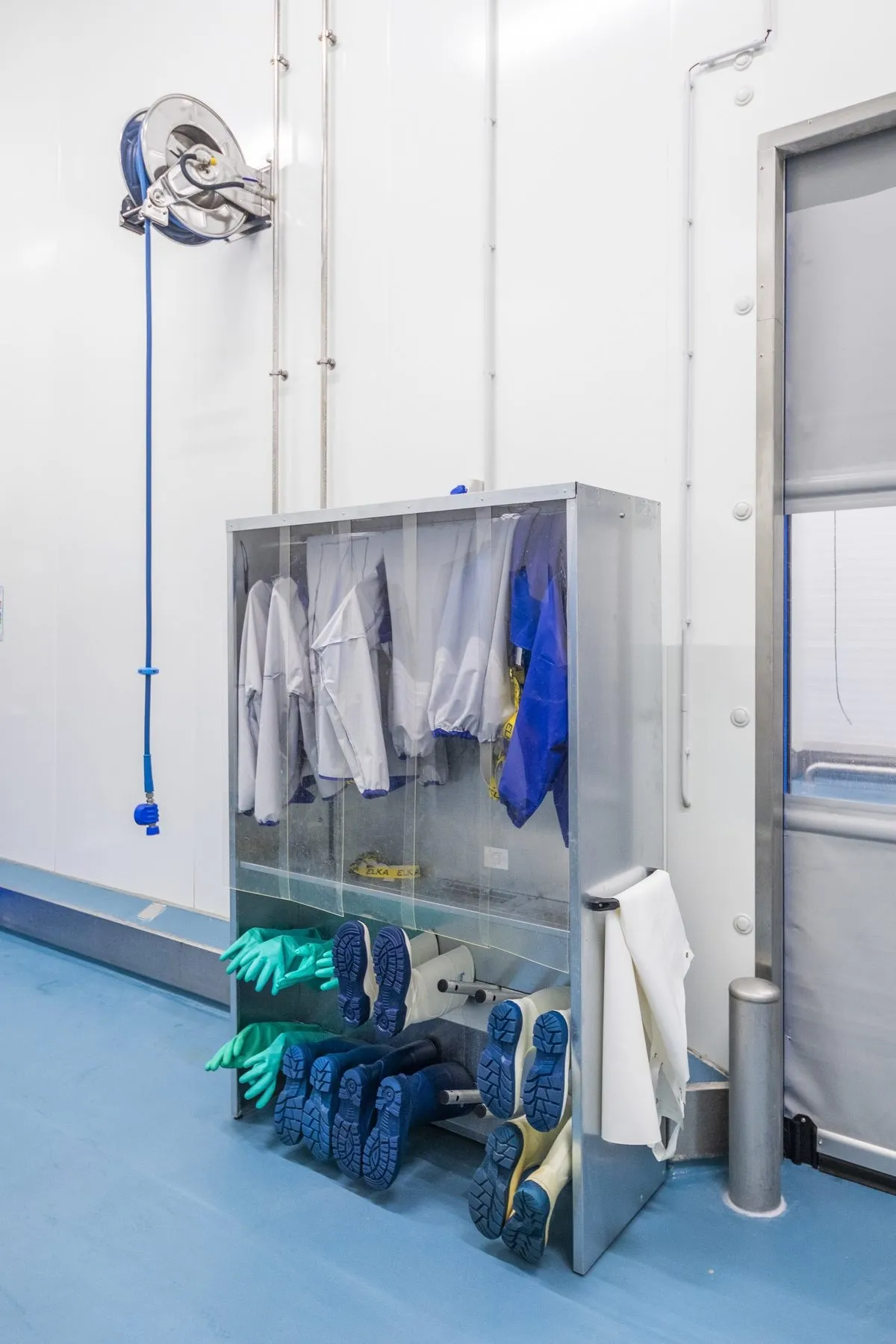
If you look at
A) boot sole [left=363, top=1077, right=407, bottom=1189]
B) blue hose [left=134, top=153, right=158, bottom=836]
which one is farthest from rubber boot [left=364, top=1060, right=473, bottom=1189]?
blue hose [left=134, top=153, right=158, bottom=836]

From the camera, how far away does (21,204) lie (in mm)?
3828

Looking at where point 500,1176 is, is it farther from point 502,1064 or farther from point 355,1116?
point 355,1116

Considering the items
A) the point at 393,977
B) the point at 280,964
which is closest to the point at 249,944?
the point at 280,964

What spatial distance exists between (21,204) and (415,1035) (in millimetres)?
3702

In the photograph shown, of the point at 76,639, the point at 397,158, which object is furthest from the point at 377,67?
the point at 76,639

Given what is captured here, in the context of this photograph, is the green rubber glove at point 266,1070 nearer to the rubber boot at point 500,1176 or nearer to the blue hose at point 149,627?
the rubber boot at point 500,1176

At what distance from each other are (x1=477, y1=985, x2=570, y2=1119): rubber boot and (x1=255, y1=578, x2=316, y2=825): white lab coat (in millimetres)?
820

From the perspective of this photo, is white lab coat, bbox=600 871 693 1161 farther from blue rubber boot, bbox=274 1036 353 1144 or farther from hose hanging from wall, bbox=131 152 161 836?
hose hanging from wall, bbox=131 152 161 836

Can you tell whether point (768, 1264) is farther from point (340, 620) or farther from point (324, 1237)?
point (340, 620)

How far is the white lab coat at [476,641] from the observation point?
1.95 m

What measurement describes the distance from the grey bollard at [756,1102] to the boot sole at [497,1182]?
1.66ft

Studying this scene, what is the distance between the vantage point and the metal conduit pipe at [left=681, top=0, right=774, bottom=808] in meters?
2.14

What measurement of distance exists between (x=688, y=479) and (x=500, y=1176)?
1.59 m

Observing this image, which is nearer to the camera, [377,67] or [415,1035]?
[415,1035]
